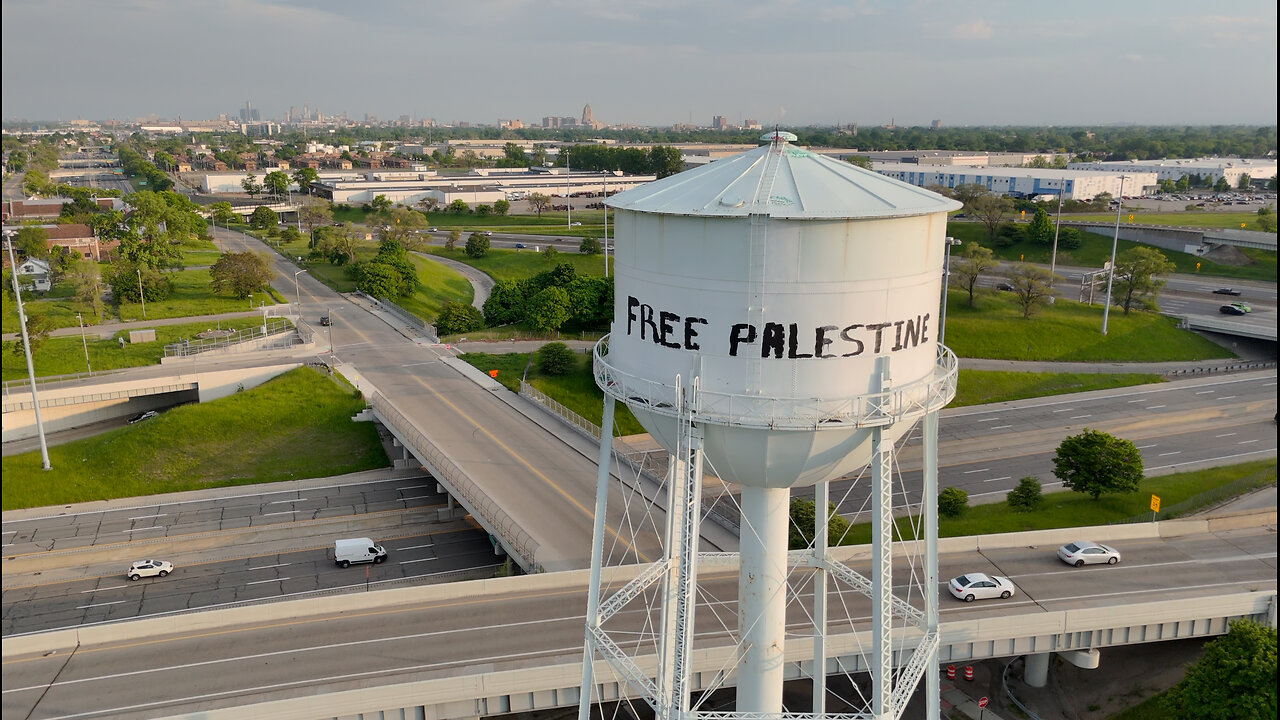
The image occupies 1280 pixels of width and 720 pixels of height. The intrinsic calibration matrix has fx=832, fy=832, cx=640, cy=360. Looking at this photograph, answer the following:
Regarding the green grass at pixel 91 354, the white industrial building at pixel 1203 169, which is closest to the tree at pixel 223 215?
the green grass at pixel 91 354

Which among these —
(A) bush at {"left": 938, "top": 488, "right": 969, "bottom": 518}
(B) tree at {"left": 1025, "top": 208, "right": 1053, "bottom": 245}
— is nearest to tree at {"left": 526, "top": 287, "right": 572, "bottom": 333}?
(A) bush at {"left": 938, "top": 488, "right": 969, "bottom": 518}

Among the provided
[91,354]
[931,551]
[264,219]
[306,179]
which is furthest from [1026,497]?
[306,179]

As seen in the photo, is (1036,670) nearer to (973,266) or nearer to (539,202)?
(973,266)

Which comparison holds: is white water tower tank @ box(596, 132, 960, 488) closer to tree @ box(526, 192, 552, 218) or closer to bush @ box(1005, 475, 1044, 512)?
bush @ box(1005, 475, 1044, 512)

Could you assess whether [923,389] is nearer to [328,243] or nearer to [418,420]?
[418,420]

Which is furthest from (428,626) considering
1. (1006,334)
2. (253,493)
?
(1006,334)
